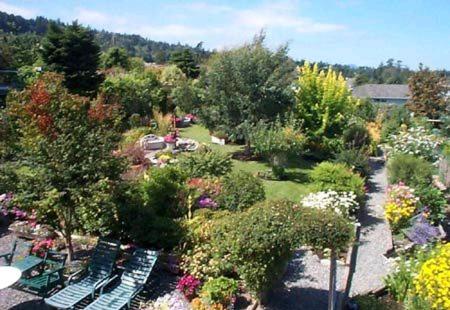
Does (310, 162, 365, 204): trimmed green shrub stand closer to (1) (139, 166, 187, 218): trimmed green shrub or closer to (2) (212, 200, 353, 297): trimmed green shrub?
(1) (139, 166, 187, 218): trimmed green shrub

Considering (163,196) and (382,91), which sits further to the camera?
(382,91)

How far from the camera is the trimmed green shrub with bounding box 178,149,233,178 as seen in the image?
521 inches

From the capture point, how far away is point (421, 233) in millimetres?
10133

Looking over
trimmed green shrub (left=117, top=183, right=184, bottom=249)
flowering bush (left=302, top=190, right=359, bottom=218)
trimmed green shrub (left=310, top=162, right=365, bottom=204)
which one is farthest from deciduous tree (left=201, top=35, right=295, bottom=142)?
trimmed green shrub (left=117, top=183, right=184, bottom=249)

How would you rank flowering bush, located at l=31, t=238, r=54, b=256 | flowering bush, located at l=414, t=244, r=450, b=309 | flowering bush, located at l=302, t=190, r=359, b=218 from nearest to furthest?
flowering bush, located at l=414, t=244, r=450, b=309, flowering bush, located at l=31, t=238, r=54, b=256, flowering bush, located at l=302, t=190, r=359, b=218

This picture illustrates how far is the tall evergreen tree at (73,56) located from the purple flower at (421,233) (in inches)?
739

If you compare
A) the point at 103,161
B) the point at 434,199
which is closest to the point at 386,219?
the point at 434,199

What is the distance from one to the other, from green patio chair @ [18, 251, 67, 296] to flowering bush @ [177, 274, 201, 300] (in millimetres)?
2293

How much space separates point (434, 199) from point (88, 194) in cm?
978

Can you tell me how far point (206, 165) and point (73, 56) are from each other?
14447 mm

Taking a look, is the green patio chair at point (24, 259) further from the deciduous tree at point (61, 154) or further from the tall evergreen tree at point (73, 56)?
the tall evergreen tree at point (73, 56)

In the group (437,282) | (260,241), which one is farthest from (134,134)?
(437,282)

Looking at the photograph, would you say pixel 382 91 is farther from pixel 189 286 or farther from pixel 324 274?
pixel 189 286

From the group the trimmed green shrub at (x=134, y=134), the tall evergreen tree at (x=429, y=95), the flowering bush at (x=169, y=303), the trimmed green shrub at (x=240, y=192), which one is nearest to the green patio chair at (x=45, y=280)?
the flowering bush at (x=169, y=303)
